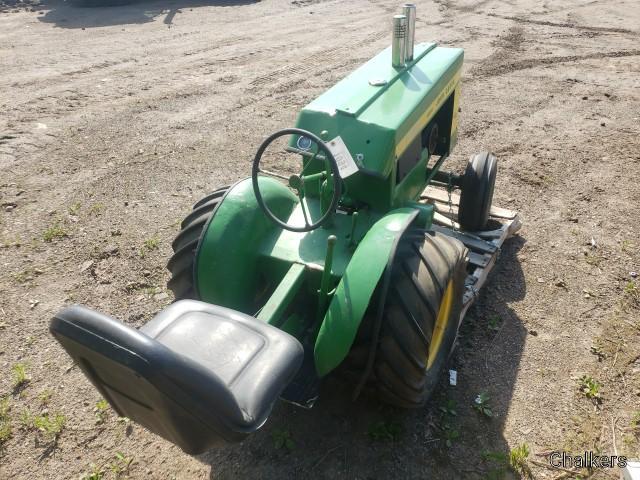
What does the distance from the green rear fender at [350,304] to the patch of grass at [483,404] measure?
999 mm

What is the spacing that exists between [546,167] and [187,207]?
3.27m

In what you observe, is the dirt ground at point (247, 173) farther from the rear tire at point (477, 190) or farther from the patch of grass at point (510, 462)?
the rear tire at point (477, 190)

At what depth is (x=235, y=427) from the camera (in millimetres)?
1393

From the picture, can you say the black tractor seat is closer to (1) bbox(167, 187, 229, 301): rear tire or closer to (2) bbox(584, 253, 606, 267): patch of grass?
(1) bbox(167, 187, 229, 301): rear tire

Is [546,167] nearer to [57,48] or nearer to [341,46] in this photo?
[341,46]

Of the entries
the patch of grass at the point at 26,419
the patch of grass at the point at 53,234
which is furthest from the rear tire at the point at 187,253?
the patch of grass at the point at 53,234

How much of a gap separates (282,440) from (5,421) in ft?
4.74

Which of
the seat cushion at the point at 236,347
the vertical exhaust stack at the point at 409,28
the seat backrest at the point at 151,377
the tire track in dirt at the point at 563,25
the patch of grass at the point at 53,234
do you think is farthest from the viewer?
the tire track in dirt at the point at 563,25

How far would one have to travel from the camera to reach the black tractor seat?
1250 millimetres

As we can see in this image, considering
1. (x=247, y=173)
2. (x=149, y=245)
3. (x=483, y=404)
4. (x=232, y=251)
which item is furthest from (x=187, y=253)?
(x=247, y=173)

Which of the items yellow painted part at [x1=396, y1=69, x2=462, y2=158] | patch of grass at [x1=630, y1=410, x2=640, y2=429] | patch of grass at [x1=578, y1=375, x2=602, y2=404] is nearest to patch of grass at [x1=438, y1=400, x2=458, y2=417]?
patch of grass at [x1=578, y1=375, x2=602, y2=404]

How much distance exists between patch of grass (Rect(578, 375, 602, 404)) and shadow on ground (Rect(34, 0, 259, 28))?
9.73 metres

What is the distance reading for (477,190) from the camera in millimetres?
→ 3443

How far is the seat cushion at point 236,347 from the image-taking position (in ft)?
5.57
